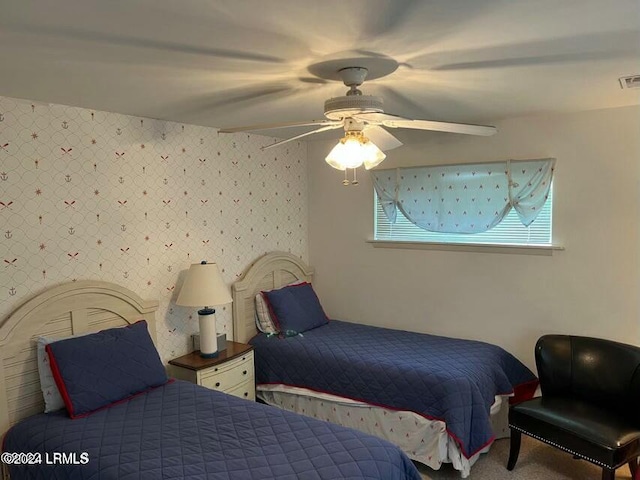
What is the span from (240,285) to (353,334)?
1016mm

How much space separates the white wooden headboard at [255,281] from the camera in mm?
3785

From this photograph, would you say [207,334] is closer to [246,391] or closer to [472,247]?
[246,391]

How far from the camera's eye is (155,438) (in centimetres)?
219

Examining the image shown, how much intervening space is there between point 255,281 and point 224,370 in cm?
90

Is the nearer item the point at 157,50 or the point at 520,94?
the point at 157,50

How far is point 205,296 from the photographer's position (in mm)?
3176

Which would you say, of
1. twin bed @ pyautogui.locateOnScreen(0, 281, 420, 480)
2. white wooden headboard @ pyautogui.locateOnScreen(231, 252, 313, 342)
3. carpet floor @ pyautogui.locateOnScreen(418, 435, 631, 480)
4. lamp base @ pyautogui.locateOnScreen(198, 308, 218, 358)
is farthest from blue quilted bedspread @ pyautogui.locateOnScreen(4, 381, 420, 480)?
white wooden headboard @ pyautogui.locateOnScreen(231, 252, 313, 342)

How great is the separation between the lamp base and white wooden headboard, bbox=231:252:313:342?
456mm

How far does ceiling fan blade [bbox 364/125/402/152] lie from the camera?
2302 millimetres

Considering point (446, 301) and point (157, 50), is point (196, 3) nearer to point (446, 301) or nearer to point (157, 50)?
point (157, 50)

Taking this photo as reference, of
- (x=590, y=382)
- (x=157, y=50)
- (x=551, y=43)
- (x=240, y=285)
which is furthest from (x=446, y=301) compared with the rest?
(x=157, y=50)

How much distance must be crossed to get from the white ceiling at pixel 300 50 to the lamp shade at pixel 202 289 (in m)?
1.12

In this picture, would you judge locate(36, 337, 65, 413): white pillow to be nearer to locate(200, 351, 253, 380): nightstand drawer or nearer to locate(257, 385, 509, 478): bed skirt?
locate(200, 351, 253, 380): nightstand drawer

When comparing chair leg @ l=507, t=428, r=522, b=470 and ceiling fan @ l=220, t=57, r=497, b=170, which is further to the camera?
chair leg @ l=507, t=428, r=522, b=470
